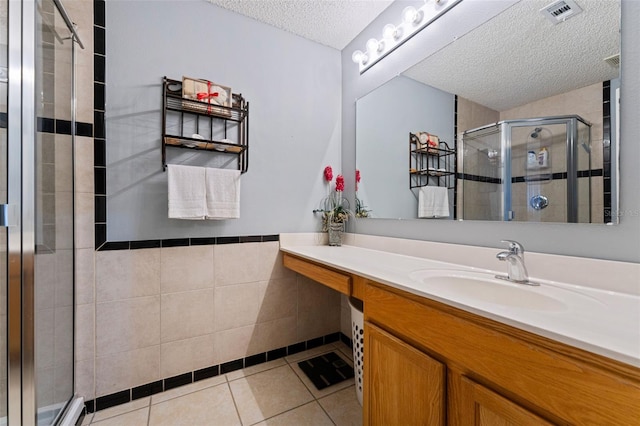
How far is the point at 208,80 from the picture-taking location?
62.1 inches

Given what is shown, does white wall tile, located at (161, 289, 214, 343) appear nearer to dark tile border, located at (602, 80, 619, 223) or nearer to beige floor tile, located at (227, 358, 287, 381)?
beige floor tile, located at (227, 358, 287, 381)

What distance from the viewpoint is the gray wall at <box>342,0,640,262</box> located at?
32.4 inches

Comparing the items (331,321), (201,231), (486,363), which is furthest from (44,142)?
(331,321)

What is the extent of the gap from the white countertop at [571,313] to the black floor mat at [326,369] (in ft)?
2.84

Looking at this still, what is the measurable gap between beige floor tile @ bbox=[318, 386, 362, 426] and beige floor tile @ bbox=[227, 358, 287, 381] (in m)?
0.43

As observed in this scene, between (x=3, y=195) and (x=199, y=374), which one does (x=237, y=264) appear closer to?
(x=199, y=374)

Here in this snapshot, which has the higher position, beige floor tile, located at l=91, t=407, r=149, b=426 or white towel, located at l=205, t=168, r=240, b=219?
white towel, located at l=205, t=168, r=240, b=219

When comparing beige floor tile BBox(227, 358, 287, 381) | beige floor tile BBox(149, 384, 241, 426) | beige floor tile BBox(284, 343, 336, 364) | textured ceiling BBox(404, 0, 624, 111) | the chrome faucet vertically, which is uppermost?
textured ceiling BBox(404, 0, 624, 111)

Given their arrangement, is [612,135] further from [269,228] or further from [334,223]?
[269,228]

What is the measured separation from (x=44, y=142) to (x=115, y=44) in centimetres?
67

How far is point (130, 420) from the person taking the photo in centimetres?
127

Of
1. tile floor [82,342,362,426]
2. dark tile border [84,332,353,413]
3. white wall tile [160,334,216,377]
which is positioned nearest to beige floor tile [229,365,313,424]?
tile floor [82,342,362,426]

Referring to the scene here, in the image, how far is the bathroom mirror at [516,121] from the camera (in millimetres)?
894

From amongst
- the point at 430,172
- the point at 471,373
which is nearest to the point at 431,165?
the point at 430,172
